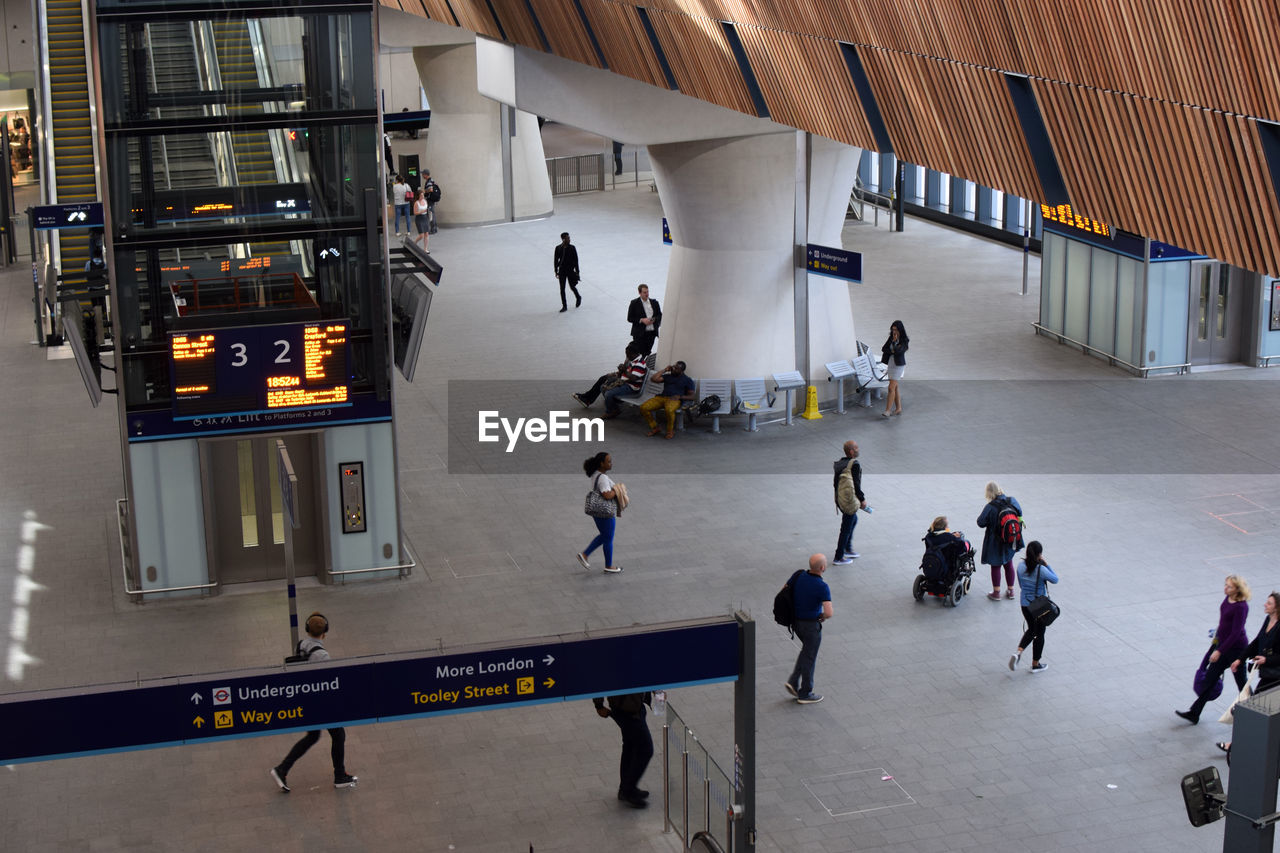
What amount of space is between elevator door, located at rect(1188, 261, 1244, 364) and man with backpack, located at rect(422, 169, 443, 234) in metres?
17.4

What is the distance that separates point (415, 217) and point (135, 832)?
24808 mm

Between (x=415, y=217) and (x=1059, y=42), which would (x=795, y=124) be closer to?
(x=1059, y=42)

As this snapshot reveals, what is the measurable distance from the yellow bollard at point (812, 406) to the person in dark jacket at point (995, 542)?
6.70 m

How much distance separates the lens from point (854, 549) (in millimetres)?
17312

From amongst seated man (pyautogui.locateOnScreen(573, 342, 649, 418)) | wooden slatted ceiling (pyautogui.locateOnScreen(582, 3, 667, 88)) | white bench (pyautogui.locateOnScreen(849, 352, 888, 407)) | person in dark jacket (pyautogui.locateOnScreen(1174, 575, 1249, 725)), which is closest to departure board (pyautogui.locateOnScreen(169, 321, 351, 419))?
wooden slatted ceiling (pyautogui.locateOnScreen(582, 3, 667, 88))

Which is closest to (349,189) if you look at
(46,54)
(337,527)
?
(337,527)

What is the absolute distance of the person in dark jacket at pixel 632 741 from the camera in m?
11.6

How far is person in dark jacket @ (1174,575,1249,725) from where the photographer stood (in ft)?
41.8

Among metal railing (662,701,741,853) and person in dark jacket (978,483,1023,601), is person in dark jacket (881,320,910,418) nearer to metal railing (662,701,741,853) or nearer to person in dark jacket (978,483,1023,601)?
person in dark jacket (978,483,1023,601)

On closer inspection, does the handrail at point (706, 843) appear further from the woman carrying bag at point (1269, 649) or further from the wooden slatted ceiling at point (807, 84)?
the wooden slatted ceiling at point (807, 84)

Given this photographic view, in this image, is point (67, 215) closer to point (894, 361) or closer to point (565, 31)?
point (565, 31)

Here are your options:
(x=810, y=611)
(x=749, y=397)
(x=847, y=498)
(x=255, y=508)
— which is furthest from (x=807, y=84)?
(x=749, y=397)

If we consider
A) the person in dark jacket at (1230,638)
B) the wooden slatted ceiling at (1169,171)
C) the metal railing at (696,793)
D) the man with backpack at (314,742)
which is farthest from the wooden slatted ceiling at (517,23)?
the metal railing at (696,793)

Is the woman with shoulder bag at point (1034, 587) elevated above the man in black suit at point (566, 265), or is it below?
below
